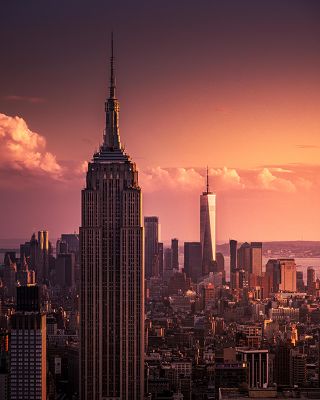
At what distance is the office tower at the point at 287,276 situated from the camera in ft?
54.9

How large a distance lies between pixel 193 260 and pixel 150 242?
3377 millimetres

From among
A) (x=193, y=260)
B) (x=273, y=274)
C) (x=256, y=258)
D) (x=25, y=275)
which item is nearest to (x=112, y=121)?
(x=25, y=275)

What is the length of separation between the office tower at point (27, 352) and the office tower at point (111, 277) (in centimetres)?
112

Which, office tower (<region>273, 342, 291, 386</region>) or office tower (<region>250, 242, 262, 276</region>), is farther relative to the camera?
office tower (<region>250, 242, 262, 276</region>)

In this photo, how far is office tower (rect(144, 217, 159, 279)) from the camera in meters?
13.5

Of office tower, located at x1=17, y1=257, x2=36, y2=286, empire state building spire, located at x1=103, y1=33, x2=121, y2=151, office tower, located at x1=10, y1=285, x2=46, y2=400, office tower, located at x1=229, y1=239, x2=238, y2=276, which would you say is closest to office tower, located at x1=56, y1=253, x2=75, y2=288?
office tower, located at x1=17, y1=257, x2=36, y2=286

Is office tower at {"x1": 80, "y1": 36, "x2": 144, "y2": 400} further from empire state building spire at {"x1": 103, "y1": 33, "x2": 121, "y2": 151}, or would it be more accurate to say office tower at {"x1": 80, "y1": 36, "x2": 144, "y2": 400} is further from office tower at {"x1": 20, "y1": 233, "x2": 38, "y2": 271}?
office tower at {"x1": 20, "y1": 233, "x2": 38, "y2": 271}

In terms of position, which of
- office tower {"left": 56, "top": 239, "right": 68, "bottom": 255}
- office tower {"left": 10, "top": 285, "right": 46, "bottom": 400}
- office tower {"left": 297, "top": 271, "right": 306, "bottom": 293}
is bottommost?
office tower {"left": 10, "top": 285, "right": 46, "bottom": 400}

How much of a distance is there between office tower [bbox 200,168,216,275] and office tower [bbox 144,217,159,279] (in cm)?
57

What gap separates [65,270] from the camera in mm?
14812

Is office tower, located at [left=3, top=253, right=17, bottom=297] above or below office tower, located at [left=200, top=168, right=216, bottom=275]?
below

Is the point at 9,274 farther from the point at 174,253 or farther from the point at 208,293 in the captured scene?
the point at 208,293

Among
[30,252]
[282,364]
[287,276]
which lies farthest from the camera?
[287,276]

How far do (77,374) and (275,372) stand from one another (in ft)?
6.77
